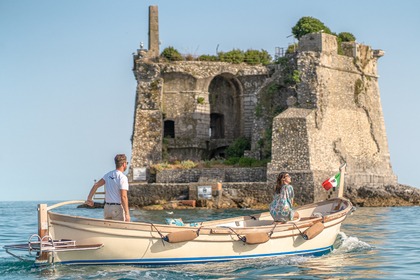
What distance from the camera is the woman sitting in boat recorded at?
56.1 ft

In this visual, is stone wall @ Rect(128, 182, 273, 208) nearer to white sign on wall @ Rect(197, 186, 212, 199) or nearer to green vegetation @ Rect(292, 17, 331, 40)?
white sign on wall @ Rect(197, 186, 212, 199)

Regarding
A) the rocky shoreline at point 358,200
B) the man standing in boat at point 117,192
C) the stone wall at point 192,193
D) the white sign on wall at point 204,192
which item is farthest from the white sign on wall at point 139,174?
the man standing in boat at point 117,192

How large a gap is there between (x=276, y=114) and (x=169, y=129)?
7.51 meters

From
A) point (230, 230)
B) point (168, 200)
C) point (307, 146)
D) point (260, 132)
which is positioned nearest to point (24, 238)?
point (230, 230)

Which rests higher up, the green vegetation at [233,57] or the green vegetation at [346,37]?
the green vegetation at [346,37]

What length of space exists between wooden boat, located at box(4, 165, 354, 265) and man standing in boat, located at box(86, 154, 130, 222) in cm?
61

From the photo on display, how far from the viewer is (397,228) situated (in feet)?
83.4

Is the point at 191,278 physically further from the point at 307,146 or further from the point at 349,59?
the point at 349,59

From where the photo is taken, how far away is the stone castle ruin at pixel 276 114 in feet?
128

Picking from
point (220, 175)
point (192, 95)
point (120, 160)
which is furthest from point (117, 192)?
point (192, 95)

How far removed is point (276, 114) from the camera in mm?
42750

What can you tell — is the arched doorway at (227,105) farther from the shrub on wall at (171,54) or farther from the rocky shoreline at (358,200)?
the rocky shoreline at (358,200)

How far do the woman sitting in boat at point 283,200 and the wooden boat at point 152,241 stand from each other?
32 centimetres

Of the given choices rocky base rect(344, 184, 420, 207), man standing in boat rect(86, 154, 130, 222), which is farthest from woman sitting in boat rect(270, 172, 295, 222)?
rocky base rect(344, 184, 420, 207)
